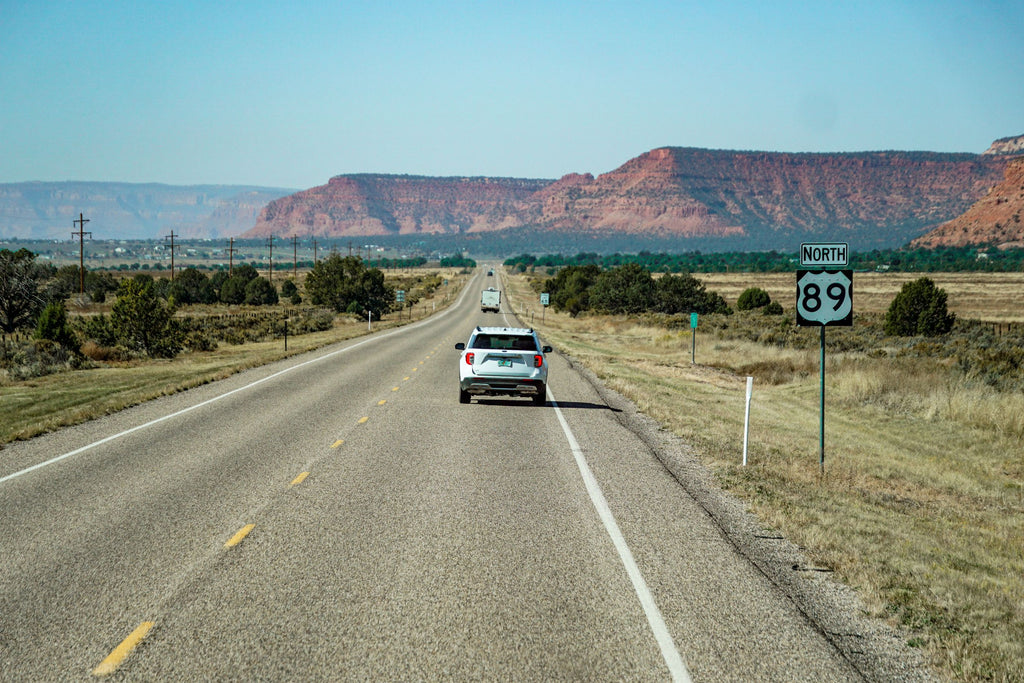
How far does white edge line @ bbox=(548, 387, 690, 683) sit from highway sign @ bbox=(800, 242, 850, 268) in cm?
424

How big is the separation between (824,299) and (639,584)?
707 cm

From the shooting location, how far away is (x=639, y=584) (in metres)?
7.29

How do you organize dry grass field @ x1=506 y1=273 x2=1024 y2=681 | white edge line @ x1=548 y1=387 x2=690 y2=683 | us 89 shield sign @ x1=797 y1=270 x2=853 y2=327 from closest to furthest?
white edge line @ x1=548 y1=387 x2=690 y2=683 → dry grass field @ x1=506 y1=273 x2=1024 y2=681 → us 89 shield sign @ x1=797 y1=270 x2=853 y2=327

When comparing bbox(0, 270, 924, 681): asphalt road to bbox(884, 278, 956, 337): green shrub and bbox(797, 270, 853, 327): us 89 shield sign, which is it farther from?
bbox(884, 278, 956, 337): green shrub

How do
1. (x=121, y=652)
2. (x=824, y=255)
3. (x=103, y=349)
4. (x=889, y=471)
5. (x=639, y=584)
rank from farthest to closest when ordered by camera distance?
(x=103, y=349) < (x=889, y=471) < (x=824, y=255) < (x=639, y=584) < (x=121, y=652)

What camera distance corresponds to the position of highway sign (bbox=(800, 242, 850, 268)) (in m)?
12.9

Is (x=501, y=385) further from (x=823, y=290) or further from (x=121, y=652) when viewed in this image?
(x=121, y=652)

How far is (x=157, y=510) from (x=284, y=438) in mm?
4983

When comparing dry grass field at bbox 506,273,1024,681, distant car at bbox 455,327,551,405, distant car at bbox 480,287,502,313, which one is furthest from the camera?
distant car at bbox 480,287,502,313

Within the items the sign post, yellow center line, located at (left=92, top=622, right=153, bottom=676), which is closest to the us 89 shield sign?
the sign post

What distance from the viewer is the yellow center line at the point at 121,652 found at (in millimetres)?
5516

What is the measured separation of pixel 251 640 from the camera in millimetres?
6004

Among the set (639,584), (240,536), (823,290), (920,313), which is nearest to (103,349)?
(240,536)

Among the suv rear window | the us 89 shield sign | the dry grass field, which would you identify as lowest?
the dry grass field
